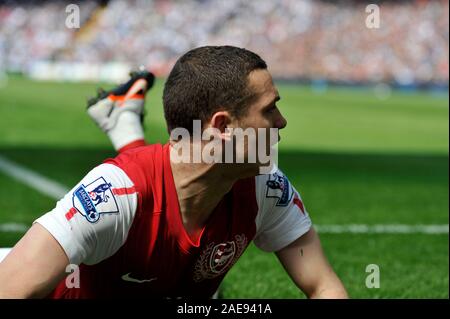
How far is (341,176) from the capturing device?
1243cm

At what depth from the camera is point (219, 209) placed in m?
3.34

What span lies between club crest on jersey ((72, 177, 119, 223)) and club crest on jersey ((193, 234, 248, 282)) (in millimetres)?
553

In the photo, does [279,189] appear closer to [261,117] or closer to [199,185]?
[199,185]

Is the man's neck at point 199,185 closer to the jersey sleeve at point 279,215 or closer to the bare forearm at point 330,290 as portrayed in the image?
the jersey sleeve at point 279,215

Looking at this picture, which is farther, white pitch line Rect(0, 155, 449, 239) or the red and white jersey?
white pitch line Rect(0, 155, 449, 239)

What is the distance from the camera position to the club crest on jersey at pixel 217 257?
3.35 m

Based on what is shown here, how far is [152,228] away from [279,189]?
1.97 ft

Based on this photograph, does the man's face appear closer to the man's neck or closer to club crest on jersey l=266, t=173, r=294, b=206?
the man's neck

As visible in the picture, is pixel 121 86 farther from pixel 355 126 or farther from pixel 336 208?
pixel 355 126

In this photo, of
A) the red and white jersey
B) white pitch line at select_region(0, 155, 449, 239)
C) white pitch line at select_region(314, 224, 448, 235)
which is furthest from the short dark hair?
white pitch line at select_region(314, 224, 448, 235)

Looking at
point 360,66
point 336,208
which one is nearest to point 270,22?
point 360,66

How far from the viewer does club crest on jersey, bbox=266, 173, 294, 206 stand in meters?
3.41

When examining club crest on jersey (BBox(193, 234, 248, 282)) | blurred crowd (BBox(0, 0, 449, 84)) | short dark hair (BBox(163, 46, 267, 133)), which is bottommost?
blurred crowd (BBox(0, 0, 449, 84))

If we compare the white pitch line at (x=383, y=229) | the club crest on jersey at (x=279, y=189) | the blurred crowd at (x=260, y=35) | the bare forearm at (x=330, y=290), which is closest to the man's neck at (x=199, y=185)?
the club crest on jersey at (x=279, y=189)
